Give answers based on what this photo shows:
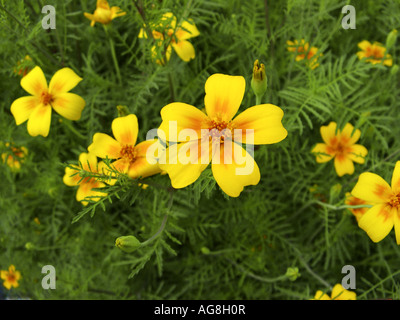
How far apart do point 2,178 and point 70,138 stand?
0.36 metres

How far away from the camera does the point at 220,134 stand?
28.8 inches

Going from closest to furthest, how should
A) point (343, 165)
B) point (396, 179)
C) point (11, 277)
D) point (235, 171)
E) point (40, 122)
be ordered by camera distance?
point (235, 171) < point (396, 179) < point (40, 122) < point (343, 165) < point (11, 277)

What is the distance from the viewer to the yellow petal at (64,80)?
1.01 m

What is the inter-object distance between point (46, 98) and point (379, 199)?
896 mm

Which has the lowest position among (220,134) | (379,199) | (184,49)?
(379,199)

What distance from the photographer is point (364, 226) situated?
32.2 inches

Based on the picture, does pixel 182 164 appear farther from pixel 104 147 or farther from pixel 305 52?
pixel 305 52

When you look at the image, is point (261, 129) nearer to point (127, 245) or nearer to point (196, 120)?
point (196, 120)

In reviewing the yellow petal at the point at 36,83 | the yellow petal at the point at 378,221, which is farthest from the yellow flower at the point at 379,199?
the yellow petal at the point at 36,83

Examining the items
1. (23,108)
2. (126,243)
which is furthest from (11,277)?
(126,243)

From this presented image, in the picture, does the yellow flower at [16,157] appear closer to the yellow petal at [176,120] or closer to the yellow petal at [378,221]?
the yellow petal at [176,120]

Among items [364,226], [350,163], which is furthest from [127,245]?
[350,163]
